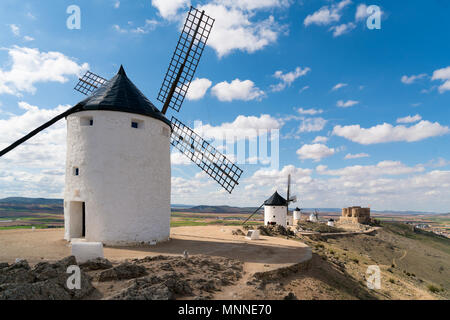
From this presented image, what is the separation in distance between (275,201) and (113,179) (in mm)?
24750

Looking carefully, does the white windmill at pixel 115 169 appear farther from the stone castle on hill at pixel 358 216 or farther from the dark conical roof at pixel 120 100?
the stone castle on hill at pixel 358 216

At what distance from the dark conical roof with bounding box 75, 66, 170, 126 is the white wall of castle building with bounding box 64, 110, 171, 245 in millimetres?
313

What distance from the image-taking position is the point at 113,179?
512 inches

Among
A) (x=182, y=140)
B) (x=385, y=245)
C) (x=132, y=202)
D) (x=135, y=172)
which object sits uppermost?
(x=182, y=140)

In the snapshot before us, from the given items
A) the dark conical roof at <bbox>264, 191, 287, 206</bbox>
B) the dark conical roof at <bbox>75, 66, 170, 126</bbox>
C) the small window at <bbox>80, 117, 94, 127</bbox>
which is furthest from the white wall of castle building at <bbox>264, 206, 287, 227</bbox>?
the small window at <bbox>80, 117, 94, 127</bbox>

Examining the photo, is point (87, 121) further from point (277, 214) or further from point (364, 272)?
point (277, 214)

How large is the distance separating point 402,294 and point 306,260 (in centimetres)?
857

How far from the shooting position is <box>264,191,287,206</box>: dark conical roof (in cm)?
3351

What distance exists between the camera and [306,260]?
36.5ft

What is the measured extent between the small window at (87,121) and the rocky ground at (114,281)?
26.7 feet

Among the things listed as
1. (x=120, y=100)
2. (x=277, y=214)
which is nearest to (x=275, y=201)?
(x=277, y=214)
